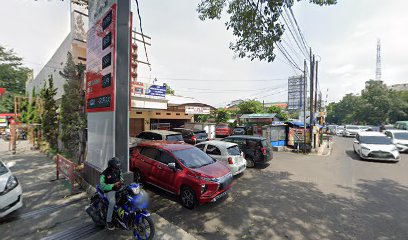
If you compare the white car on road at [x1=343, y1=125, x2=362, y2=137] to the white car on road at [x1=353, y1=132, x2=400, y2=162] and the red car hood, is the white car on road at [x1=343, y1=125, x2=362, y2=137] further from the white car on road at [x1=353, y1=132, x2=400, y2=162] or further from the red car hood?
the red car hood

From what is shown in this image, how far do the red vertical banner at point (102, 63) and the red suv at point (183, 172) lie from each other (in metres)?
2.09

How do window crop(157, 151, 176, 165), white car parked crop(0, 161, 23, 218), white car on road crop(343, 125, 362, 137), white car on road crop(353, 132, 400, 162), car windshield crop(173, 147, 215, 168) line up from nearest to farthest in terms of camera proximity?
white car parked crop(0, 161, 23, 218) → car windshield crop(173, 147, 215, 168) → window crop(157, 151, 176, 165) → white car on road crop(353, 132, 400, 162) → white car on road crop(343, 125, 362, 137)

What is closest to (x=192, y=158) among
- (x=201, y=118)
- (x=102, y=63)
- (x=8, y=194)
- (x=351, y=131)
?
(x=102, y=63)

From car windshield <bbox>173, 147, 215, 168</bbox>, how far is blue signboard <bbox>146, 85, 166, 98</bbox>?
31.8 feet

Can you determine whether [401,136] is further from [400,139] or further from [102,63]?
[102,63]

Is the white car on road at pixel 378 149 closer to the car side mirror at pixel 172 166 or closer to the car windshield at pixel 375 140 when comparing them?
the car windshield at pixel 375 140

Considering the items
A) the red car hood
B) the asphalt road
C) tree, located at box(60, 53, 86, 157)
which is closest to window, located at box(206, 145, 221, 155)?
the asphalt road

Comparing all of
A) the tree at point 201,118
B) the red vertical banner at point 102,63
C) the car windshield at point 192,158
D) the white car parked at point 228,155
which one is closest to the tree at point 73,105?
the red vertical banner at point 102,63

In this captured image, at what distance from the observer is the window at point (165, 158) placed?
18.3ft

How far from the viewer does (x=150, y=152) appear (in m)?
6.29

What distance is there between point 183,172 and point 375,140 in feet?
40.2

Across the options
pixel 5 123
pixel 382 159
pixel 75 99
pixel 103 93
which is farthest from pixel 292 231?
pixel 5 123

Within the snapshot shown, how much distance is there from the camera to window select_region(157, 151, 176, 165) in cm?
558

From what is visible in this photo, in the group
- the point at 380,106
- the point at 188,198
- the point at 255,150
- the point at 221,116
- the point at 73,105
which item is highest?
the point at 380,106
